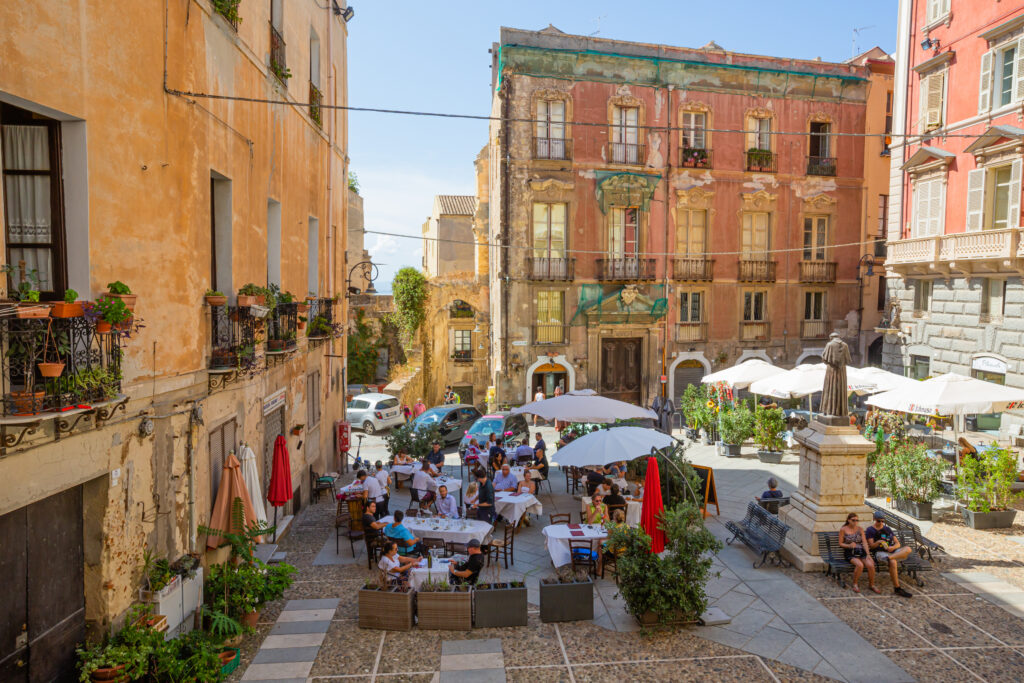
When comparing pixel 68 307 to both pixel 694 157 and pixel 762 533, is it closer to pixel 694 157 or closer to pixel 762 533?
pixel 762 533

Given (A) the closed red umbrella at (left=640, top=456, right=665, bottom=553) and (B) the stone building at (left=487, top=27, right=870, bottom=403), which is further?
(B) the stone building at (left=487, top=27, right=870, bottom=403)

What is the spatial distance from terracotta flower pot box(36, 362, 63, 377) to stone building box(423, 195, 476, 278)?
3998cm

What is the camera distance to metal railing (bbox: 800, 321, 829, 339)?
3036 cm

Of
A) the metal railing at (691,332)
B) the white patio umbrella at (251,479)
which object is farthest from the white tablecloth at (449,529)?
the metal railing at (691,332)

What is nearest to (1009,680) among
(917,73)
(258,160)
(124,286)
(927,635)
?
(927,635)

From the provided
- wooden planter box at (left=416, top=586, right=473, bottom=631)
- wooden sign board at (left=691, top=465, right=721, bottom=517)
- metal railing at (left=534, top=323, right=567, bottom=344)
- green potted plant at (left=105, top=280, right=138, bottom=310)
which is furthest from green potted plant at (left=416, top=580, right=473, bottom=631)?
metal railing at (left=534, top=323, right=567, bottom=344)

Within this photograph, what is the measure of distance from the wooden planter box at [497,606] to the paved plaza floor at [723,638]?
0.13 m

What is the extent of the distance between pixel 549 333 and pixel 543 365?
4.37 feet

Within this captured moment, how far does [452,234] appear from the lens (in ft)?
154

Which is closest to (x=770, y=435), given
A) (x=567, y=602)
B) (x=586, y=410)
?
(x=586, y=410)

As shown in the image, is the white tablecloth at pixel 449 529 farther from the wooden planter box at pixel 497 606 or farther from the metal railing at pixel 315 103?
the metal railing at pixel 315 103

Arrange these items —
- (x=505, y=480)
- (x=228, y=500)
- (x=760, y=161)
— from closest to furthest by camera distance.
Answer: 1. (x=228, y=500)
2. (x=505, y=480)
3. (x=760, y=161)

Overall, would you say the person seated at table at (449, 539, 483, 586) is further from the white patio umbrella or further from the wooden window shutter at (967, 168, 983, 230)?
the wooden window shutter at (967, 168, 983, 230)

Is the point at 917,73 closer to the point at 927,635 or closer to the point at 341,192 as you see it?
the point at 341,192
